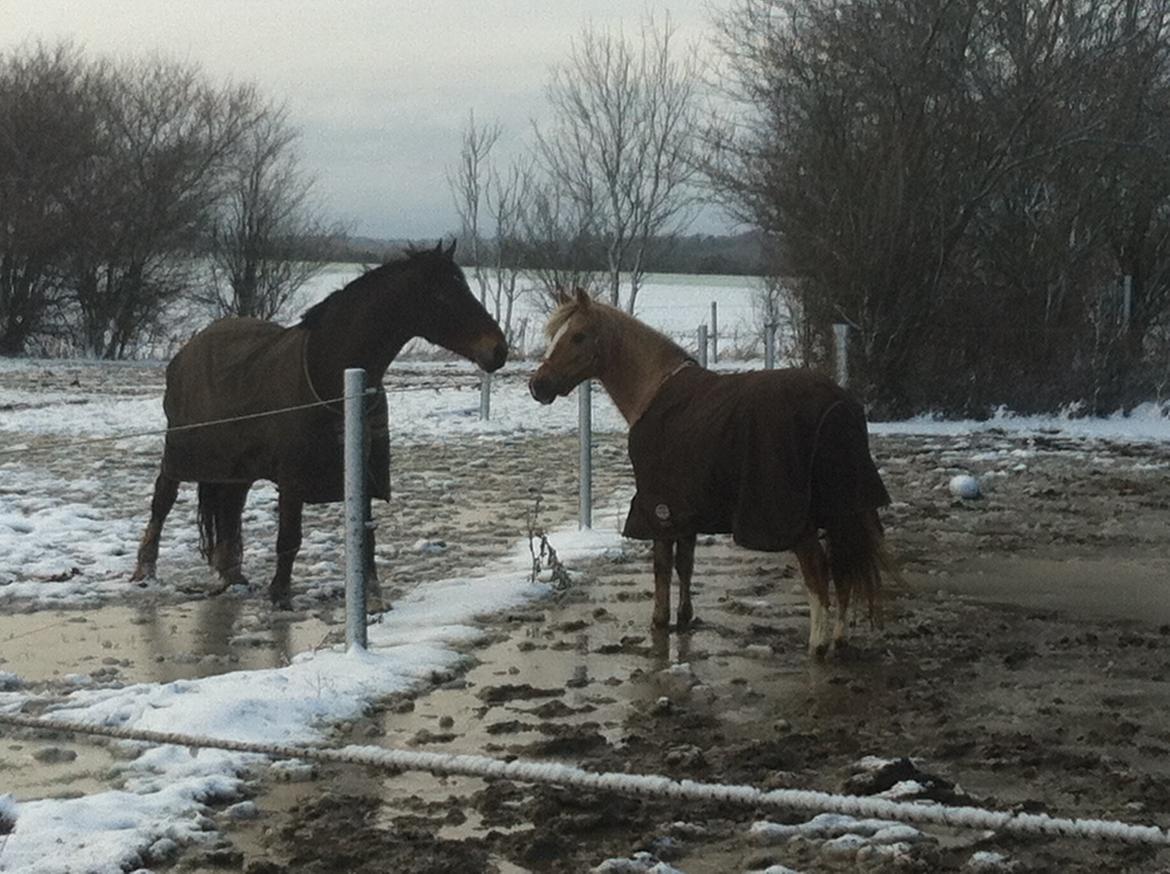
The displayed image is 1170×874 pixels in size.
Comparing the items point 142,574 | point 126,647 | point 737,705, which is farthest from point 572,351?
point 142,574

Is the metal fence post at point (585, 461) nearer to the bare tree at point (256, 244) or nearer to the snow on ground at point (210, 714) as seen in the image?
the snow on ground at point (210, 714)

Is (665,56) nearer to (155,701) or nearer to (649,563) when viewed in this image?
(649,563)

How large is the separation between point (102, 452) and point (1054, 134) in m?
11.4

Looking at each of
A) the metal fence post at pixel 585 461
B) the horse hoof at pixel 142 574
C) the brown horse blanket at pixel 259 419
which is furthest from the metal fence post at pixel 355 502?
the metal fence post at pixel 585 461

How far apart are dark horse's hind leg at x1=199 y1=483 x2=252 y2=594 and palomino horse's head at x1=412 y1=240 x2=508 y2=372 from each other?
1.40 meters

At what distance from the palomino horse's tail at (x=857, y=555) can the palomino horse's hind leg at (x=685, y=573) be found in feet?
2.80

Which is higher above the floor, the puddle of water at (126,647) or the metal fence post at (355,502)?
the metal fence post at (355,502)

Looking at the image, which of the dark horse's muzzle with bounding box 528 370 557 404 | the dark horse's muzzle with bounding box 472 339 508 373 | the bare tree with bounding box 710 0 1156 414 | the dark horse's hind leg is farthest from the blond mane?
the bare tree with bounding box 710 0 1156 414

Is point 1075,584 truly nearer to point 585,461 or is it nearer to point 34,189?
point 585,461

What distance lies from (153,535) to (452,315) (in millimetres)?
2138

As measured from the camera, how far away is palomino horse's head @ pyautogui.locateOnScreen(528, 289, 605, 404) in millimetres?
7176

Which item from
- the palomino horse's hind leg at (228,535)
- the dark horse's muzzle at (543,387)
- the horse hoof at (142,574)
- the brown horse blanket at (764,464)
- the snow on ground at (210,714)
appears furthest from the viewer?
the horse hoof at (142,574)

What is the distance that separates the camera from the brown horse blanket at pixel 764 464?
20.1 ft

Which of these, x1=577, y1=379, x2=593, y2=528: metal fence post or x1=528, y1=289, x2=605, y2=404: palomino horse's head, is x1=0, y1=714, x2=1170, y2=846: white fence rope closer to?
x1=528, y1=289, x2=605, y2=404: palomino horse's head
